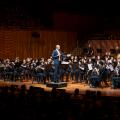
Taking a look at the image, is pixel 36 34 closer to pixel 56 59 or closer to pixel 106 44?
pixel 106 44

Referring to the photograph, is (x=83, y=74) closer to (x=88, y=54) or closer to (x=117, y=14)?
(x=88, y=54)

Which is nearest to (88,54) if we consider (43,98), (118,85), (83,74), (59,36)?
(59,36)

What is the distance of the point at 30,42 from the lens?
22.8 meters

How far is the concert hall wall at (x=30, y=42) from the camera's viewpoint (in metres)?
22.0

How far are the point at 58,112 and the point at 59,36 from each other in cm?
1856

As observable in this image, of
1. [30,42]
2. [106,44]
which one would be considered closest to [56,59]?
[30,42]

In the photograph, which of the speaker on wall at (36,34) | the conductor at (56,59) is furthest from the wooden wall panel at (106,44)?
the conductor at (56,59)

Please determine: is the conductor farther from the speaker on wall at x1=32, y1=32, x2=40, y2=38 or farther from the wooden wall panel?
the wooden wall panel

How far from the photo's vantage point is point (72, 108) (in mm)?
6223

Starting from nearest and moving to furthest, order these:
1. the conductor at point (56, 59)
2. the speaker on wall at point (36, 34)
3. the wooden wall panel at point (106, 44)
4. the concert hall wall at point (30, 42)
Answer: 1. the conductor at point (56, 59)
2. the concert hall wall at point (30, 42)
3. the speaker on wall at point (36, 34)
4. the wooden wall panel at point (106, 44)

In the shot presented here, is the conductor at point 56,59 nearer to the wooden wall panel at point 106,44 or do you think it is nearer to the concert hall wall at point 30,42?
the concert hall wall at point 30,42

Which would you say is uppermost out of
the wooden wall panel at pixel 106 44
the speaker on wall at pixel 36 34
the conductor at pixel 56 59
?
the speaker on wall at pixel 36 34

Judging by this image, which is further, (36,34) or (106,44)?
(106,44)

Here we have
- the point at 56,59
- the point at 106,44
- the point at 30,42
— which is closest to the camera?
the point at 56,59
